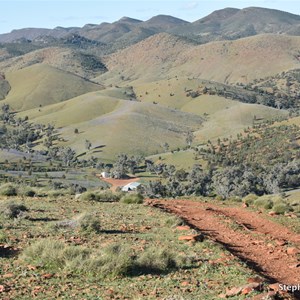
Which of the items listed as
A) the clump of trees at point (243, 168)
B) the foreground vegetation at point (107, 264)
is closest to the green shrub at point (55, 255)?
the foreground vegetation at point (107, 264)

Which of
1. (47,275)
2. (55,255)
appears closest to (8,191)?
(55,255)

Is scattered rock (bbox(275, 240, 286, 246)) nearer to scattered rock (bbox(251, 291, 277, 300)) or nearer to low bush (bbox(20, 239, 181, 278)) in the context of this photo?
low bush (bbox(20, 239, 181, 278))

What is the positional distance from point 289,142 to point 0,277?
11543cm

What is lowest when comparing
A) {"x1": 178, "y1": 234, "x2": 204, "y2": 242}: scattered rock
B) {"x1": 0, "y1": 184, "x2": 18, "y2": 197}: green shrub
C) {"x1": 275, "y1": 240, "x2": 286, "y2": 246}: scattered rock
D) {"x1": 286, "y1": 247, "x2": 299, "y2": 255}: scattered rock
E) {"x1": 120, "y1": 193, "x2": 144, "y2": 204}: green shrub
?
{"x1": 120, "y1": 193, "x2": 144, "y2": 204}: green shrub

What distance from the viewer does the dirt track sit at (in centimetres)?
1336

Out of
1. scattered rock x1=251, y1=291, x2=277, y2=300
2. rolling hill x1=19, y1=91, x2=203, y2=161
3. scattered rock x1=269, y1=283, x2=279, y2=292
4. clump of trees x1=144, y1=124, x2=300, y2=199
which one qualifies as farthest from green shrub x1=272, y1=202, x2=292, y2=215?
rolling hill x1=19, y1=91, x2=203, y2=161

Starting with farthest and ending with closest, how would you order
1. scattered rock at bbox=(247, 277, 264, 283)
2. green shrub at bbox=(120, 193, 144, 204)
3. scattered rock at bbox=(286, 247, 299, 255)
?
1. green shrub at bbox=(120, 193, 144, 204)
2. scattered rock at bbox=(286, 247, 299, 255)
3. scattered rock at bbox=(247, 277, 264, 283)

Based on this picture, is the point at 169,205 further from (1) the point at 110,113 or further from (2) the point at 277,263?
(1) the point at 110,113

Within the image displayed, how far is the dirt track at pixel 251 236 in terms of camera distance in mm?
13356

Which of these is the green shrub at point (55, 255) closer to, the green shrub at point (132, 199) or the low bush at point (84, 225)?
the low bush at point (84, 225)

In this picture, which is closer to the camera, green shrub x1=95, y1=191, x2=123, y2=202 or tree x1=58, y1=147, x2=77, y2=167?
green shrub x1=95, y1=191, x2=123, y2=202

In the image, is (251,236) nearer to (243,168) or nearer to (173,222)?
(173,222)

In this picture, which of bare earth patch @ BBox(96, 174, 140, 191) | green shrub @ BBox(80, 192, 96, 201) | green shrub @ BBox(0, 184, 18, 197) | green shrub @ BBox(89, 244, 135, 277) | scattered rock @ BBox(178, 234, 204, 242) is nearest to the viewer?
green shrub @ BBox(89, 244, 135, 277)

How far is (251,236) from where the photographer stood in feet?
57.1
